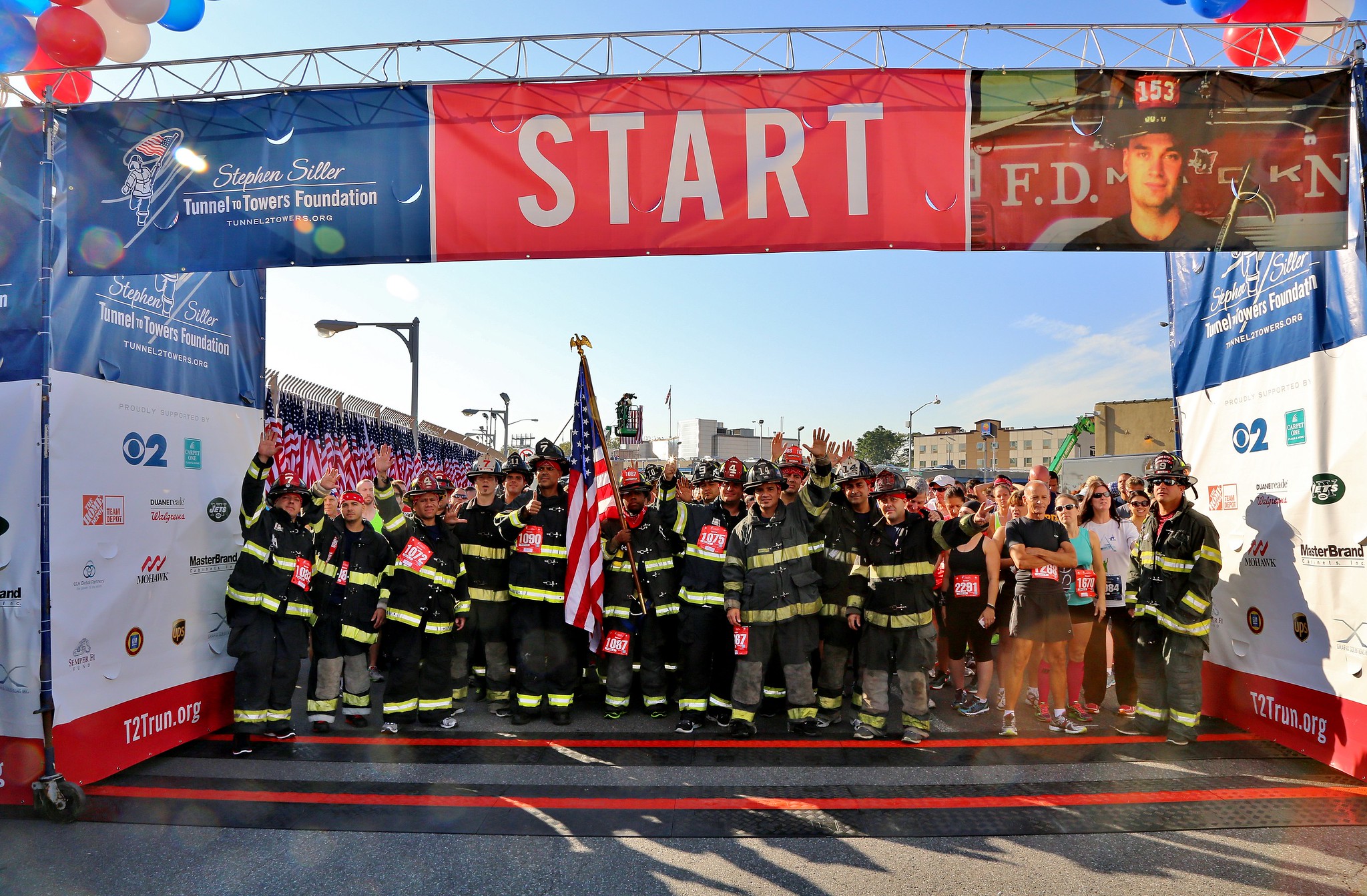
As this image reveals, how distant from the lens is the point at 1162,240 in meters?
5.09

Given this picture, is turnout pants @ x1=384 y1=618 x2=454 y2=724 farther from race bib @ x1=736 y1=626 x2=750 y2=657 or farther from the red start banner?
the red start banner

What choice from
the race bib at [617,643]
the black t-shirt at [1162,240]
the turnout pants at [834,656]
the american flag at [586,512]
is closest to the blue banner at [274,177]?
the american flag at [586,512]

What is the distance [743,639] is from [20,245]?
19.8 ft

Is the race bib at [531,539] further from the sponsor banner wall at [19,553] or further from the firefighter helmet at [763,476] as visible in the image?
the sponsor banner wall at [19,553]

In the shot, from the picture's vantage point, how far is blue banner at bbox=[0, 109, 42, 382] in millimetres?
4684

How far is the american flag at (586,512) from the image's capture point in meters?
6.16

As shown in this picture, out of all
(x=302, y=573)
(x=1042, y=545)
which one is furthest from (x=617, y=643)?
(x=1042, y=545)

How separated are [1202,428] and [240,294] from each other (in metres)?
9.31

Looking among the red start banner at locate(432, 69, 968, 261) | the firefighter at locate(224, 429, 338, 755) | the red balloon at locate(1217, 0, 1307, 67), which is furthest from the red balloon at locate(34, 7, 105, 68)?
the red balloon at locate(1217, 0, 1307, 67)

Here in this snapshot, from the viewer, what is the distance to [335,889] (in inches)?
142

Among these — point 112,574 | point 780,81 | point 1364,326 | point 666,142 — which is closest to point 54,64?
point 112,574

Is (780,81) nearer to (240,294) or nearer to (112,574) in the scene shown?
(240,294)

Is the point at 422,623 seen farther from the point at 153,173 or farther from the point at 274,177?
the point at 153,173

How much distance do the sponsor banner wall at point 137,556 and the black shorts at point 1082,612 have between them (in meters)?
7.50
